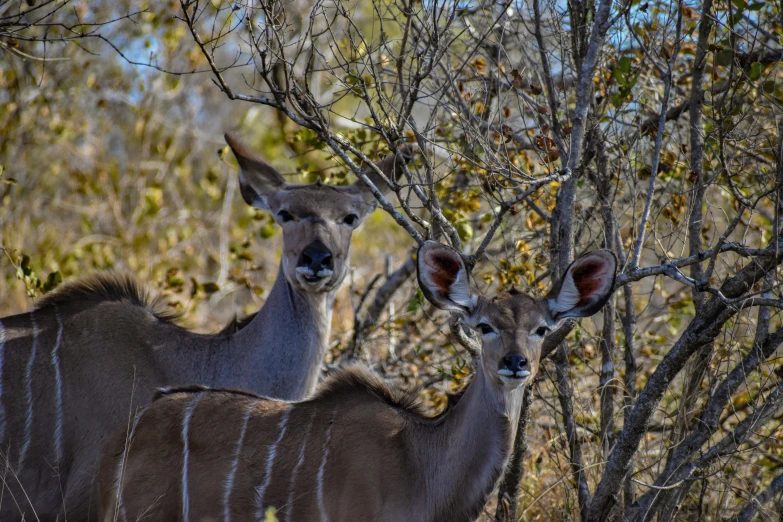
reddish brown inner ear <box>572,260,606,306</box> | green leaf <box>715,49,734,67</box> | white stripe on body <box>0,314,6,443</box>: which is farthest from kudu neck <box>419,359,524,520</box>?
white stripe on body <box>0,314,6,443</box>

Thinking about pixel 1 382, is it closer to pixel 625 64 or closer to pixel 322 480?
pixel 322 480

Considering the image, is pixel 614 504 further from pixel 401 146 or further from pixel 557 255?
pixel 401 146

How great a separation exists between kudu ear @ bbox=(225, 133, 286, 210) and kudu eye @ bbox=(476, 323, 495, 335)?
1.64 m

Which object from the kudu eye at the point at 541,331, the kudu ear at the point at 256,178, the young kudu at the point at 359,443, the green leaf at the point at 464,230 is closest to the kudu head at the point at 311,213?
the kudu ear at the point at 256,178

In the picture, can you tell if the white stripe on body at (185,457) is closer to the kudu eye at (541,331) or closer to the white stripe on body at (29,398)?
the white stripe on body at (29,398)

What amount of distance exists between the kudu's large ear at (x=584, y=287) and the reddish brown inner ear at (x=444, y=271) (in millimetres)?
359

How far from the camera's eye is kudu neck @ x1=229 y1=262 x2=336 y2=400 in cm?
417

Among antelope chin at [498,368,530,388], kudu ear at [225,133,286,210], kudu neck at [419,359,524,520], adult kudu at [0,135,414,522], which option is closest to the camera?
antelope chin at [498,368,530,388]

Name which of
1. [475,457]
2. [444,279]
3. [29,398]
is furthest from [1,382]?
[475,457]

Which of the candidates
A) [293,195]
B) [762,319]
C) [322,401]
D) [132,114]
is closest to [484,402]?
[322,401]

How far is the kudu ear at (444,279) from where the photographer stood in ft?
10.7

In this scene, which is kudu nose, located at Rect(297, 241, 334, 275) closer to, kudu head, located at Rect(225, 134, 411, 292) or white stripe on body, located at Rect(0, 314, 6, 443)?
kudu head, located at Rect(225, 134, 411, 292)

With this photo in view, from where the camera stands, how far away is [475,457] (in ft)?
10.4

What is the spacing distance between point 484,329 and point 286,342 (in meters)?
1.28
